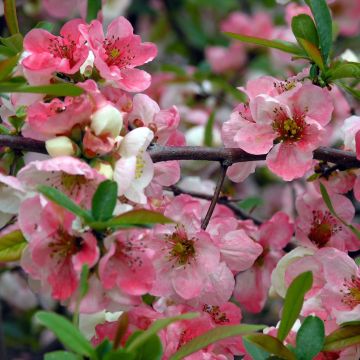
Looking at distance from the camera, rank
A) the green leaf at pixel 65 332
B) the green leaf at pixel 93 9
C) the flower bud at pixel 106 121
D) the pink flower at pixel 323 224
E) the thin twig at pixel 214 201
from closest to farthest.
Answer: the green leaf at pixel 65 332, the flower bud at pixel 106 121, the thin twig at pixel 214 201, the pink flower at pixel 323 224, the green leaf at pixel 93 9

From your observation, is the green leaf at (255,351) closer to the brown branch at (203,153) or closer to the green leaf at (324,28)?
the brown branch at (203,153)

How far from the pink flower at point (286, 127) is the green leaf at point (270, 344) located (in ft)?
0.66

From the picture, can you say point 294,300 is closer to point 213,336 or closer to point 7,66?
point 213,336

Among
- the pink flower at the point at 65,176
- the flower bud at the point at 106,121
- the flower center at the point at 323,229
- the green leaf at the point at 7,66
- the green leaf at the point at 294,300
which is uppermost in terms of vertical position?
the green leaf at the point at 7,66

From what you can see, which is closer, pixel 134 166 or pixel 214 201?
pixel 134 166

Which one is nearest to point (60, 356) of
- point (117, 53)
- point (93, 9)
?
point (117, 53)

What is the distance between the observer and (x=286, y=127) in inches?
38.5

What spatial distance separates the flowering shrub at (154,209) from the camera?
2.57ft

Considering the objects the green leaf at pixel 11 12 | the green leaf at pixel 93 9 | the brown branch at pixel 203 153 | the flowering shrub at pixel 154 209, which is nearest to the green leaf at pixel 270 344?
the flowering shrub at pixel 154 209

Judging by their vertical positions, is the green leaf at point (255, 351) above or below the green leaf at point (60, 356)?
below

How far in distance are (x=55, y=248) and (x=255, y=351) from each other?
0.75 feet

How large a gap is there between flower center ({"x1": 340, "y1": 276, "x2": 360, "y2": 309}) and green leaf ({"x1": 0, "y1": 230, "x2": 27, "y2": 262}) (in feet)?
1.16

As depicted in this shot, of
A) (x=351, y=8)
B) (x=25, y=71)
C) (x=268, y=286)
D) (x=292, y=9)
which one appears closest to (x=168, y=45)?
(x=351, y=8)

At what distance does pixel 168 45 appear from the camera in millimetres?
2258
